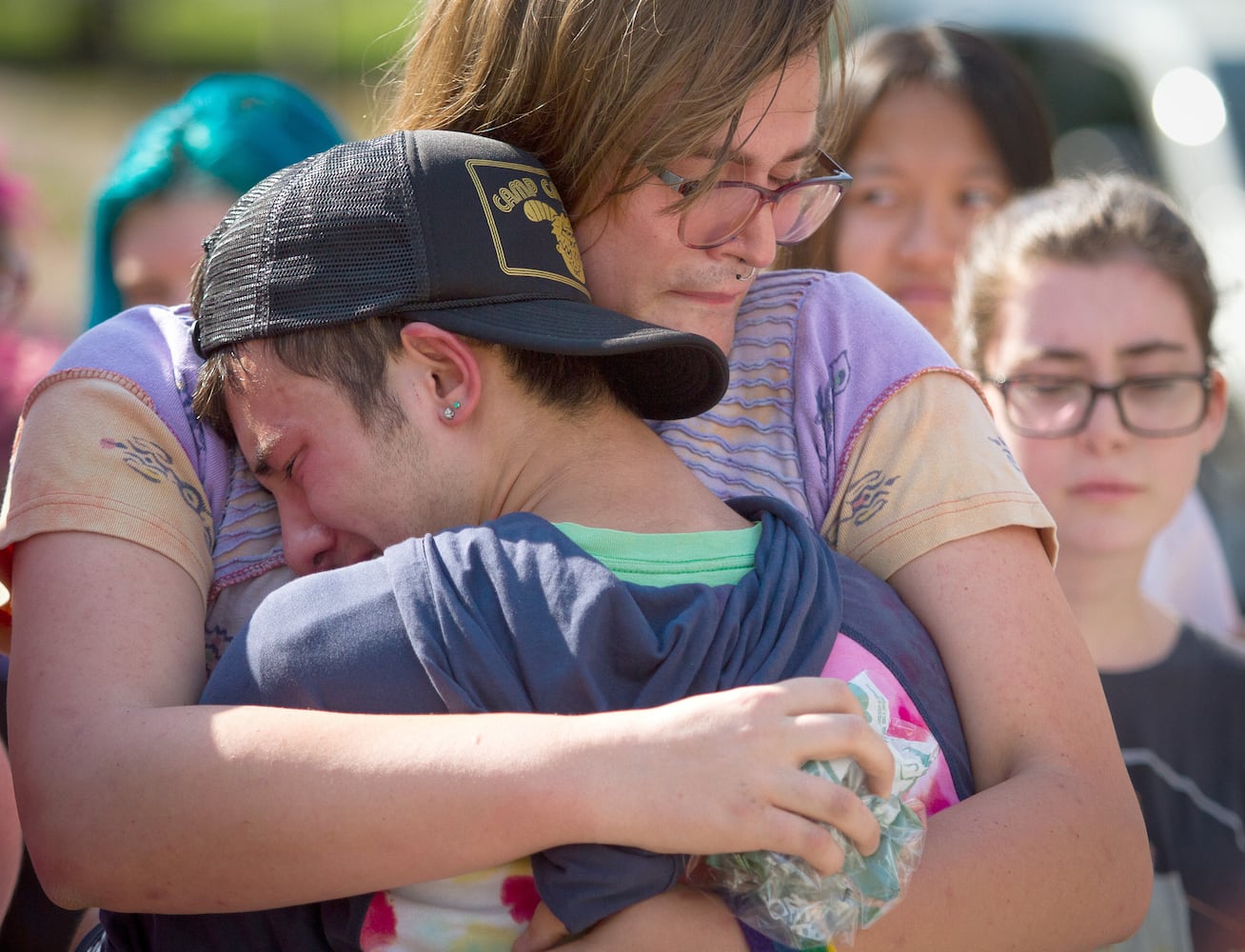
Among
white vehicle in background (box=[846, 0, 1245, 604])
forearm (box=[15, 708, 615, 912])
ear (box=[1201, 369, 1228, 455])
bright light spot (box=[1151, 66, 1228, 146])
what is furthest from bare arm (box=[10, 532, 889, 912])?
bright light spot (box=[1151, 66, 1228, 146])

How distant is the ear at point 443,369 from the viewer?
67.9 inches

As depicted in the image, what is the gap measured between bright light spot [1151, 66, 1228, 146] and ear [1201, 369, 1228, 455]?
4841 millimetres

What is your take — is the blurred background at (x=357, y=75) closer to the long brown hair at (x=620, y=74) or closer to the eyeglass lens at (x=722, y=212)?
the long brown hair at (x=620, y=74)

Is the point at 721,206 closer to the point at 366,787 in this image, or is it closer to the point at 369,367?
the point at 369,367

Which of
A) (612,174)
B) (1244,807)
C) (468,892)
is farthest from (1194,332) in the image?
(468,892)

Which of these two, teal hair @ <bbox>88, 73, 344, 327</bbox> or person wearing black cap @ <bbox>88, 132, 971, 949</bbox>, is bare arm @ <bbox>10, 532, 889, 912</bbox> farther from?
teal hair @ <bbox>88, 73, 344, 327</bbox>

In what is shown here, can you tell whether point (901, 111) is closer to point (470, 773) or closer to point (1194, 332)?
point (1194, 332)

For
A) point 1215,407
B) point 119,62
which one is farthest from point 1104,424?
point 119,62

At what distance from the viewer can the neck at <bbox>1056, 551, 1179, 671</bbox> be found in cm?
304

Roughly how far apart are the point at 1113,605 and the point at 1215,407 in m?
0.51

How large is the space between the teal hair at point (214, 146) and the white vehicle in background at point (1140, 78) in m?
4.61

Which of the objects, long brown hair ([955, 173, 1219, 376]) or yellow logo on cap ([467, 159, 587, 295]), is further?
long brown hair ([955, 173, 1219, 376])

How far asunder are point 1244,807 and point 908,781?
157 cm

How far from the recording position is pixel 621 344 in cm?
171
